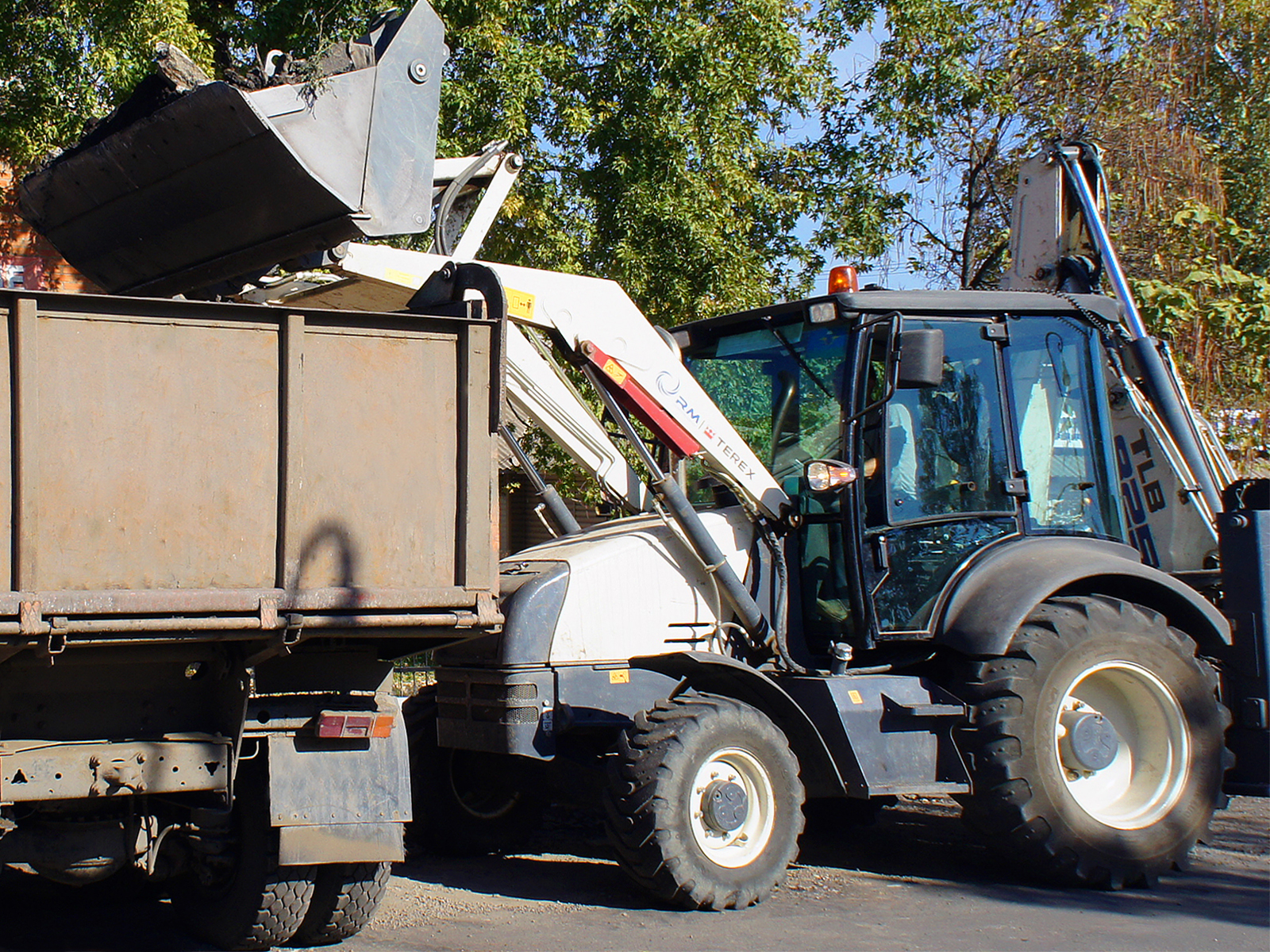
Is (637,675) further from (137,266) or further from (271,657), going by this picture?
(137,266)

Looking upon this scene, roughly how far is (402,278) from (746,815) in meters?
2.84

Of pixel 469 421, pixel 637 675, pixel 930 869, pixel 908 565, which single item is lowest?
pixel 930 869

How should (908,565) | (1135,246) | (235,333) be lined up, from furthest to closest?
(1135,246)
(908,565)
(235,333)

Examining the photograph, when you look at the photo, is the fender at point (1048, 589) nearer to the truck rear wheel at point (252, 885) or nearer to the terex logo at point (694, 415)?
the terex logo at point (694, 415)

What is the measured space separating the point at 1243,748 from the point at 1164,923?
1543mm

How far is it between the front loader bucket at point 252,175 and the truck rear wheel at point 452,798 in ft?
8.56

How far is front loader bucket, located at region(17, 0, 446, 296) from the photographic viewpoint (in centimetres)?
473

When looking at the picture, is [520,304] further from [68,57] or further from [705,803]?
[68,57]

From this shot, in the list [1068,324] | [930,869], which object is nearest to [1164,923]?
[930,869]

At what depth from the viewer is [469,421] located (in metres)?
4.45

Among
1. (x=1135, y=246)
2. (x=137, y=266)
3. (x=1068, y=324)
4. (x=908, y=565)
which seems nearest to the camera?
(x=137, y=266)

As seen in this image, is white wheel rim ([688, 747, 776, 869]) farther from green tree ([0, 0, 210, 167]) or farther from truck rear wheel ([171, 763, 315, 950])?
green tree ([0, 0, 210, 167])

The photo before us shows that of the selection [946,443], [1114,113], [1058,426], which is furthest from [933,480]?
[1114,113]

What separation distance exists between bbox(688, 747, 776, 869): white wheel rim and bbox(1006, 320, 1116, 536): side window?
2071 mm
